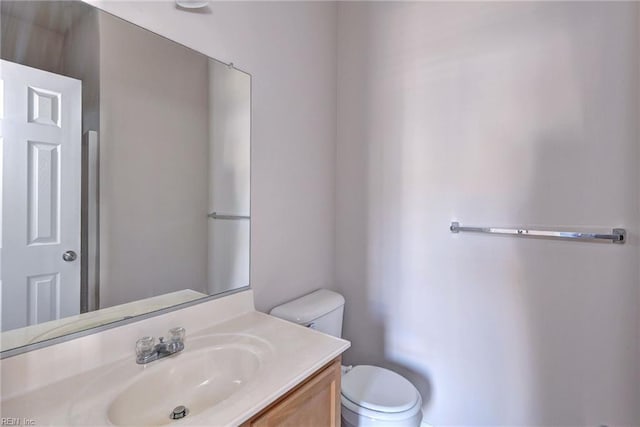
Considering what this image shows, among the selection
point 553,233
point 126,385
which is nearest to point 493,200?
point 553,233

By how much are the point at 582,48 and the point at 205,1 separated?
149 centimetres

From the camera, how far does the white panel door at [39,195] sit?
0.73 meters

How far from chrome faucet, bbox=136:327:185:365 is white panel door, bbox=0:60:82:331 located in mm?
215

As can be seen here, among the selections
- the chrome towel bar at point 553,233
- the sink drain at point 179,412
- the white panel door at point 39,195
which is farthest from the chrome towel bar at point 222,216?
the chrome towel bar at point 553,233

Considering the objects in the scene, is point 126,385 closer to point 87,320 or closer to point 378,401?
point 87,320

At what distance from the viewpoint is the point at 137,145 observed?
0.99 m

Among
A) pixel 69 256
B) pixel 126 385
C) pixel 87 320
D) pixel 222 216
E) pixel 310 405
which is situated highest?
pixel 222 216

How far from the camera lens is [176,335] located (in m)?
0.93

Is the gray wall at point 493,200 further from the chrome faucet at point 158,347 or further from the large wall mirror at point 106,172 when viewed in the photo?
the chrome faucet at point 158,347

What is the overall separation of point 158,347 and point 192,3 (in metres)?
1.16

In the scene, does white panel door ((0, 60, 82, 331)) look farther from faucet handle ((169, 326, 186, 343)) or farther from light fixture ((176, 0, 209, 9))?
light fixture ((176, 0, 209, 9))

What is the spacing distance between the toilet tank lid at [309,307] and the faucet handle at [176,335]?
0.49m

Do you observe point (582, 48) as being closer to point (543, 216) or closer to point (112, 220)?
point (543, 216)

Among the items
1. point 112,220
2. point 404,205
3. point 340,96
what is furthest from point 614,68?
point 112,220
